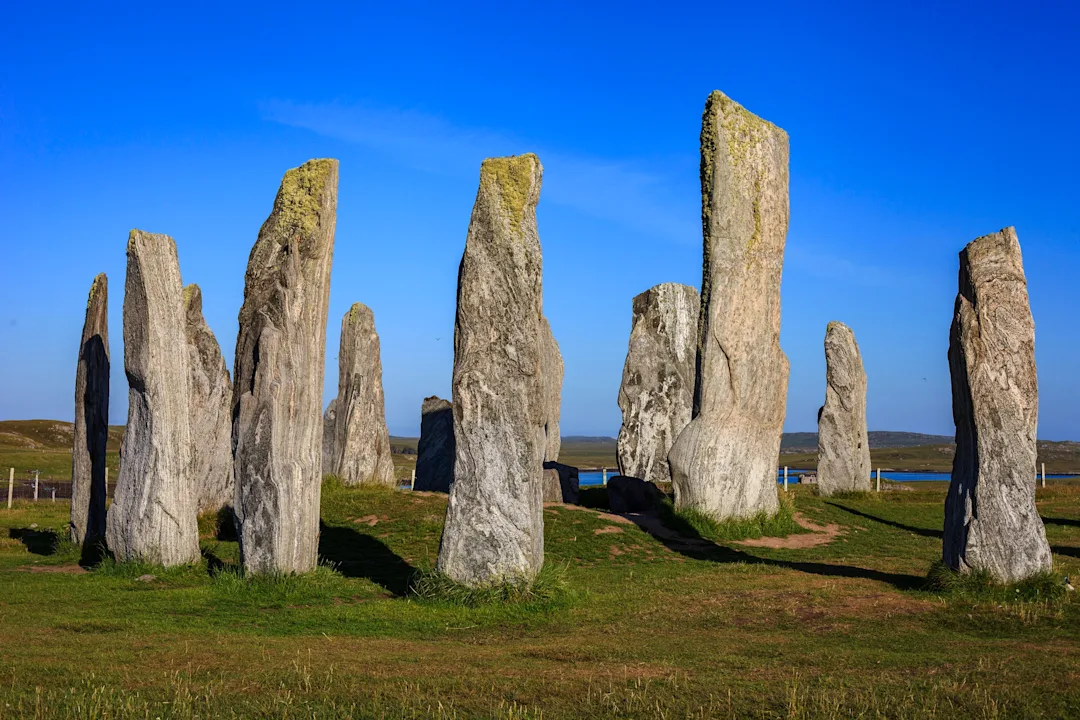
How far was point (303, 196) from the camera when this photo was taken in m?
12.7

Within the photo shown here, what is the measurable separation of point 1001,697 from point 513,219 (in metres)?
6.92

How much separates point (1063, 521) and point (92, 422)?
18.0 metres

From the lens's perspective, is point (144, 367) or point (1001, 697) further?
point (144, 367)

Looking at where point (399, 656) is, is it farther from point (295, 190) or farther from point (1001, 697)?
point (295, 190)

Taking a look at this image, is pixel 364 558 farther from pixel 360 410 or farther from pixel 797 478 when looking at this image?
pixel 797 478

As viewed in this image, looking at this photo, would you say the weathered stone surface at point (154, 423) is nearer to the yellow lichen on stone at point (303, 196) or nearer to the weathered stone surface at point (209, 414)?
the yellow lichen on stone at point (303, 196)

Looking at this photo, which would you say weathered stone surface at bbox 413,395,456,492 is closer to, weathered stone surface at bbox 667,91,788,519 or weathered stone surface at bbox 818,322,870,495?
weathered stone surface at bbox 818,322,870,495

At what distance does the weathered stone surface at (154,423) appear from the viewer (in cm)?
1355

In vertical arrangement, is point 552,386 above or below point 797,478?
above

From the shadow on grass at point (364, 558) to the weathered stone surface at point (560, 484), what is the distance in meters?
5.12

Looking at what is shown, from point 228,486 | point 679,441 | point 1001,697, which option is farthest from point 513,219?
point 228,486

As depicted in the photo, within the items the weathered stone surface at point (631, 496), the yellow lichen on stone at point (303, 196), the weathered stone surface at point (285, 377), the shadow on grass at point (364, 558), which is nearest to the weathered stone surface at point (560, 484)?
the weathered stone surface at point (631, 496)

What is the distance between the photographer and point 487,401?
11477 mm

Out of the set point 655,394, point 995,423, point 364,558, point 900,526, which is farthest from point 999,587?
point 655,394
